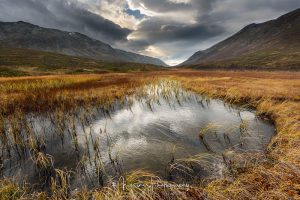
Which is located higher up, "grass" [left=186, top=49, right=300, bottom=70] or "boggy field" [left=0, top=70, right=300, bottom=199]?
"grass" [left=186, top=49, right=300, bottom=70]

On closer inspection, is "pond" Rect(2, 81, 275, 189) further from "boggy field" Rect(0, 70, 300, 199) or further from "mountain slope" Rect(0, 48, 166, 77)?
"mountain slope" Rect(0, 48, 166, 77)

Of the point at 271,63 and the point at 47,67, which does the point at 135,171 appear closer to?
the point at 47,67

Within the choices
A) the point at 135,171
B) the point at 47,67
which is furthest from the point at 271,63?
the point at 135,171

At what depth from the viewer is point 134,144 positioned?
10.6 metres

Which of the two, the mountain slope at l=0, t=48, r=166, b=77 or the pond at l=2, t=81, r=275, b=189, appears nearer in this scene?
the pond at l=2, t=81, r=275, b=189

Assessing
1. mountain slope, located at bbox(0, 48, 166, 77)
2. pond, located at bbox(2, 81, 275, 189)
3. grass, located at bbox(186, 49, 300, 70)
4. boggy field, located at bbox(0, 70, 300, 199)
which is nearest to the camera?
boggy field, located at bbox(0, 70, 300, 199)

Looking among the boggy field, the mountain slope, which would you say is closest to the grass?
the mountain slope

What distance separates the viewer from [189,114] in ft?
54.5

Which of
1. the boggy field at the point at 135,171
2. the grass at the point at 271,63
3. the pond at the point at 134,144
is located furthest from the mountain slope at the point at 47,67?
the grass at the point at 271,63

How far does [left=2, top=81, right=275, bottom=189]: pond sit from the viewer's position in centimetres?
766

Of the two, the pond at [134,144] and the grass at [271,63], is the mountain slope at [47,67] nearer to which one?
the pond at [134,144]

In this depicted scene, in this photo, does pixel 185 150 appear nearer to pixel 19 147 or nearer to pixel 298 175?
pixel 298 175

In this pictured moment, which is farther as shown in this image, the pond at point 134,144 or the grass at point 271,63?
the grass at point 271,63

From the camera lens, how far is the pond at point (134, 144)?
7656 millimetres
